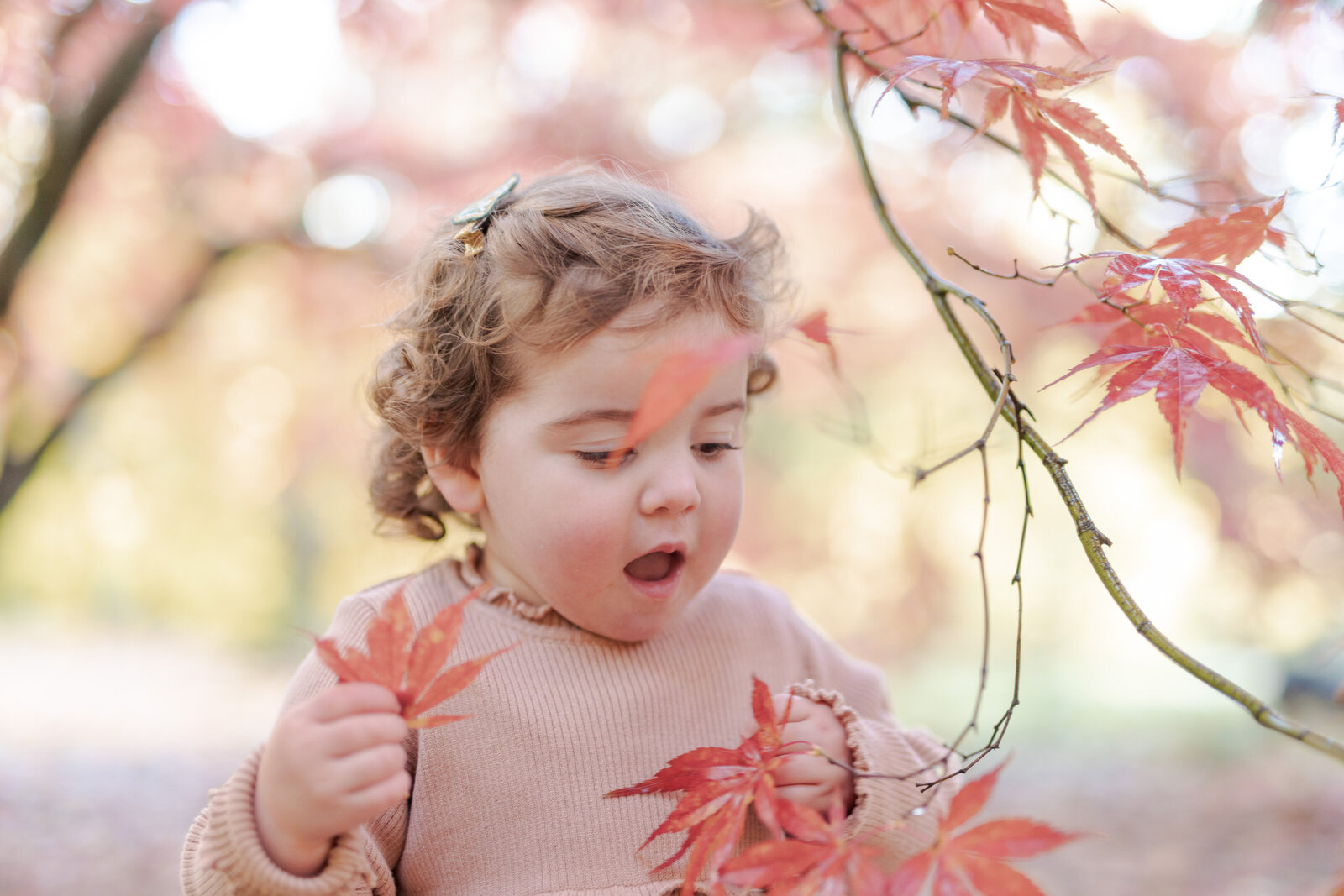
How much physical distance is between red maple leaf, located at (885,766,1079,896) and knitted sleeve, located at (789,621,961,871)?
324mm

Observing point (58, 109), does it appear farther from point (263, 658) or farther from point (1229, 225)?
point (263, 658)

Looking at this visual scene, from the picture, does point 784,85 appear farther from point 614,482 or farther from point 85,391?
point 614,482

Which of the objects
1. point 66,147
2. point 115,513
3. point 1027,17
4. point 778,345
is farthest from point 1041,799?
point 115,513

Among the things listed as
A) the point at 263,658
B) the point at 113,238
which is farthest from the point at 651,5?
the point at 263,658

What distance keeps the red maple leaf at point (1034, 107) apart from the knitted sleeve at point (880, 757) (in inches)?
24.9

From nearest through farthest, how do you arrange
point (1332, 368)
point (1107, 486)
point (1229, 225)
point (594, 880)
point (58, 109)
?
1. point (1229, 225)
2. point (594, 880)
3. point (58, 109)
4. point (1332, 368)
5. point (1107, 486)

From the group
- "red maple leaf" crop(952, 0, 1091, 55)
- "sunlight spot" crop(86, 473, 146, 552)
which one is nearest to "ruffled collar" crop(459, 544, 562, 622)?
"red maple leaf" crop(952, 0, 1091, 55)

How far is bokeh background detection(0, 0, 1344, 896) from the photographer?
285 cm

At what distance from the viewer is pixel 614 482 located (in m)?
0.97

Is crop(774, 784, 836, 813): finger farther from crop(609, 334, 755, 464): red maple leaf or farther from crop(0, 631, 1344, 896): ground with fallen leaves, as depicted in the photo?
crop(0, 631, 1344, 896): ground with fallen leaves

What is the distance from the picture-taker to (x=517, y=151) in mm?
3574

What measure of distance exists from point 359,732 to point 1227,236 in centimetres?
92

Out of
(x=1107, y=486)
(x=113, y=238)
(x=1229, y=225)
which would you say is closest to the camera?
(x=1229, y=225)

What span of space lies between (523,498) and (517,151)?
112 inches
